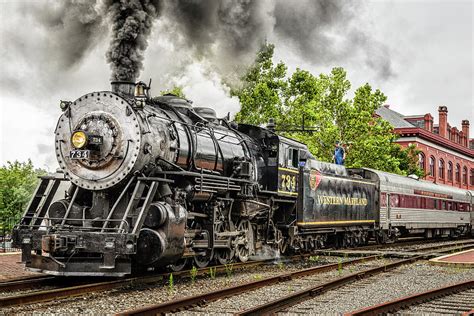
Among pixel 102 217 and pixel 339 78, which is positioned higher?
pixel 339 78

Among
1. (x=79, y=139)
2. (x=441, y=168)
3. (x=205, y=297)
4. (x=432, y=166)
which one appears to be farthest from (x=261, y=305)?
(x=441, y=168)

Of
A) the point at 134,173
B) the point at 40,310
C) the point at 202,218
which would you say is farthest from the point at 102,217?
the point at 40,310

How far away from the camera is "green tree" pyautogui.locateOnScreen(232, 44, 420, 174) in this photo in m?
30.9

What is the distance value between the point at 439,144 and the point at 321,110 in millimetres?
24751

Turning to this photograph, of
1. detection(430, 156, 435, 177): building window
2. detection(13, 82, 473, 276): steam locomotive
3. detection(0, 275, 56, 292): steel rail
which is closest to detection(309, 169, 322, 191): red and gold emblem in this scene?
detection(13, 82, 473, 276): steam locomotive

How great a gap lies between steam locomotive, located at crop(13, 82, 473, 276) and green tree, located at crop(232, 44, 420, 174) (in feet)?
49.7

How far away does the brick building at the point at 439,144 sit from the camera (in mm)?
48000

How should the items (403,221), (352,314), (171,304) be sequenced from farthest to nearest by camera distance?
(403,221)
(171,304)
(352,314)

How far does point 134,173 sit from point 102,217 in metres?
1.04

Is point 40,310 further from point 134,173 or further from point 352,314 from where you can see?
point 352,314

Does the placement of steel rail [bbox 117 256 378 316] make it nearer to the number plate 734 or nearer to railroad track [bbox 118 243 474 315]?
railroad track [bbox 118 243 474 315]

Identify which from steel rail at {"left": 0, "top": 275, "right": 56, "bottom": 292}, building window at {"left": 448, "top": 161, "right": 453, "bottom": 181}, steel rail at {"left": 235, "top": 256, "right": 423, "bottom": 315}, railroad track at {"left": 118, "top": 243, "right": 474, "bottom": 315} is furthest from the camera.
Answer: building window at {"left": 448, "top": 161, "right": 453, "bottom": 181}

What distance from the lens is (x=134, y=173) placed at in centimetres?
1015

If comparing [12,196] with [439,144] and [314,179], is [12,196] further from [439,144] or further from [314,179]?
[439,144]
